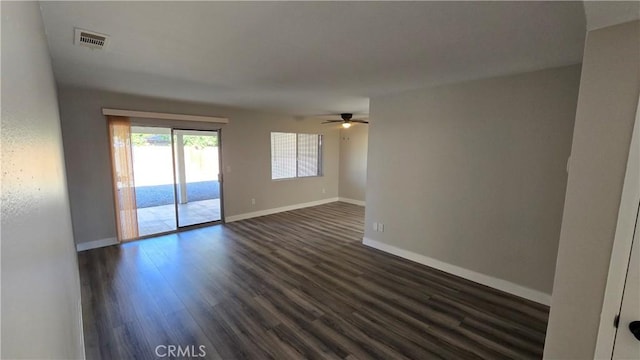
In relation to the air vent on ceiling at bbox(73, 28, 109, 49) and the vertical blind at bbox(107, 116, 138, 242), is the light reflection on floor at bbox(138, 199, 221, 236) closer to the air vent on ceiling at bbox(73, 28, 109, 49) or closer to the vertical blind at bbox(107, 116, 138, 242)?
the vertical blind at bbox(107, 116, 138, 242)

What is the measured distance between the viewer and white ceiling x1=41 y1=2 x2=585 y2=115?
157 centimetres

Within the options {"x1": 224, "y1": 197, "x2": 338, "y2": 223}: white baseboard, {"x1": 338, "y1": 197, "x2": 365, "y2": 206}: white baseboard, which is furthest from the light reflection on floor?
{"x1": 338, "y1": 197, "x2": 365, "y2": 206}: white baseboard

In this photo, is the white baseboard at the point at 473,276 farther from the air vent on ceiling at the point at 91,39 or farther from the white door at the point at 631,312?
the air vent on ceiling at the point at 91,39

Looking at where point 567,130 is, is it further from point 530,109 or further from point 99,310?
point 99,310

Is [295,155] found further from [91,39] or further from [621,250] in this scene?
[621,250]

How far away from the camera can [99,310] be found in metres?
2.58

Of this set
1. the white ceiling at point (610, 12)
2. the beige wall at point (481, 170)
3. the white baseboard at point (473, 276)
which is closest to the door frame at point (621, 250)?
the white ceiling at point (610, 12)

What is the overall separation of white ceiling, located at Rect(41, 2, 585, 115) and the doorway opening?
2.45m

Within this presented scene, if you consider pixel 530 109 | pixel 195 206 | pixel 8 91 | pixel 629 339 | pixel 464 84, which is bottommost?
pixel 195 206

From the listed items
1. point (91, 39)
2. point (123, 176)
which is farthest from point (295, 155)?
point (91, 39)

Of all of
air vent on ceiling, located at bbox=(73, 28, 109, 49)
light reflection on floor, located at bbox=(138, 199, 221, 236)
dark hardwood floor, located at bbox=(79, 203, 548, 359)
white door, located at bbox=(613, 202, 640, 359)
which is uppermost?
air vent on ceiling, located at bbox=(73, 28, 109, 49)

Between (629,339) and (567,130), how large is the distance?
2075 millimetres

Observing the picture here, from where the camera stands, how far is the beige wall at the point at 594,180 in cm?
119

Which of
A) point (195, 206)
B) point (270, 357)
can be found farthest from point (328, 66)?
point (195, 206)
